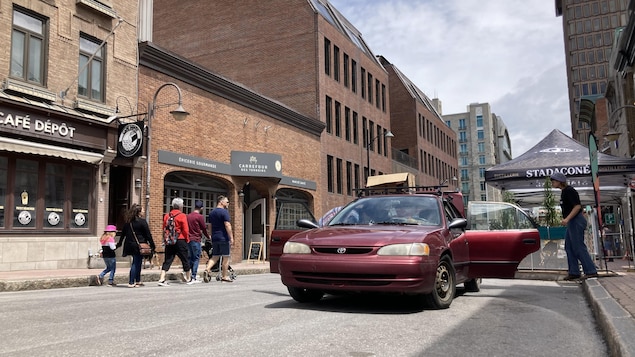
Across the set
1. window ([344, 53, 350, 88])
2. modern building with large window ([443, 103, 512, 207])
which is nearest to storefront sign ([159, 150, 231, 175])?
window ([344, 53, 350, 88])

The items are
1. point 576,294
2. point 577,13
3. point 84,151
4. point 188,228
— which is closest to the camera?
point 576,294

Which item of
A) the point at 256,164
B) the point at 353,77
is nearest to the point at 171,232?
the point at 256,164

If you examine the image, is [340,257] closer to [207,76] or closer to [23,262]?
[23,262]

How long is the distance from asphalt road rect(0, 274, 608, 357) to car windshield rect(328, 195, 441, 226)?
103 centimetres

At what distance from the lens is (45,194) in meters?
13.9

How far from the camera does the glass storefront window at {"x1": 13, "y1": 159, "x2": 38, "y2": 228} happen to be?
13.2 metres

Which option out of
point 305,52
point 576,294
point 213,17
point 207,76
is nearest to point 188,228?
point 576,294

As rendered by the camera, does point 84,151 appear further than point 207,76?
No

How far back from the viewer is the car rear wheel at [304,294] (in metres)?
6.50

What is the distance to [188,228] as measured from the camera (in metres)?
11.1

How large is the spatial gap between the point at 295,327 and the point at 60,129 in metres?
11.4

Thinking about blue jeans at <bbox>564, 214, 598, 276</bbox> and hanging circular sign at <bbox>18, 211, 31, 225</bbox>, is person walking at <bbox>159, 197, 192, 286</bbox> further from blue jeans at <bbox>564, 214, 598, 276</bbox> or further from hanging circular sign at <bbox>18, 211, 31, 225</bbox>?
blue jeans at <bbox>564, 214, 598, 276</bbox>

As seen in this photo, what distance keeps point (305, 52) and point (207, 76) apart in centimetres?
1142

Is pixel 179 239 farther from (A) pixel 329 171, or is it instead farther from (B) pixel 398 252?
(A) pixel 329 171
